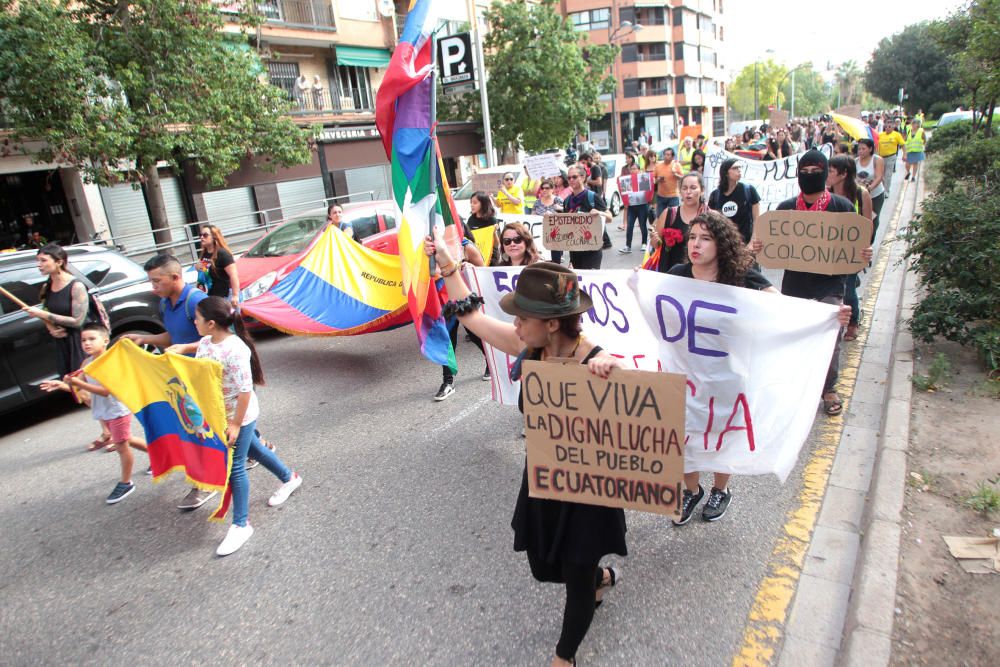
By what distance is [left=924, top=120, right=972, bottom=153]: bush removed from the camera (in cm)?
2105

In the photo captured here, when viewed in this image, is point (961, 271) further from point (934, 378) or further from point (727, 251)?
point (727, 251)

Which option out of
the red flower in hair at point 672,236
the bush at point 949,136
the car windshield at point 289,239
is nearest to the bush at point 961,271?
the red flower in hair at point 672,236

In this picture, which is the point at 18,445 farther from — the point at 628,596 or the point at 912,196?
the point at 912,196

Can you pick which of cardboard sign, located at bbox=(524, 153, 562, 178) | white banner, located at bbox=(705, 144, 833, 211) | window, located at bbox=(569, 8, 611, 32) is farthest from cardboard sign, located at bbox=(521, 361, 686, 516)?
window, located at bbox=(569, 8, 611, 32)

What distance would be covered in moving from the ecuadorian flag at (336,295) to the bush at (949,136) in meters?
20.5

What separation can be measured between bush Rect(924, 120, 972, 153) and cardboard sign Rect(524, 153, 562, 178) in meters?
14.8

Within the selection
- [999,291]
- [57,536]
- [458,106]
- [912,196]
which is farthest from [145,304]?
[458,106]

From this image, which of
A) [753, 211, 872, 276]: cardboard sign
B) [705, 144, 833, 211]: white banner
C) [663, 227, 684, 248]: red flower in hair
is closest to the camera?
[753, 211, 872, 276]: cardboard sign

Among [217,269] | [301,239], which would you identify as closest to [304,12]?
[301,239]

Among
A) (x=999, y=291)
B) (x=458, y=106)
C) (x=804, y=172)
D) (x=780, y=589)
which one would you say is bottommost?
(x=780, y=589)

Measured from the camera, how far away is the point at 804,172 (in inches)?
195

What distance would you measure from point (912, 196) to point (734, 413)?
54.0 ft

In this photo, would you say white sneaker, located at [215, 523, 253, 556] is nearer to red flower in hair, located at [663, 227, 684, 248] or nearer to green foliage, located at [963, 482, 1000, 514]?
red flower in hair, located at [663, 227, 684, 248]

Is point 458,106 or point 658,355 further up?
point 458,106
